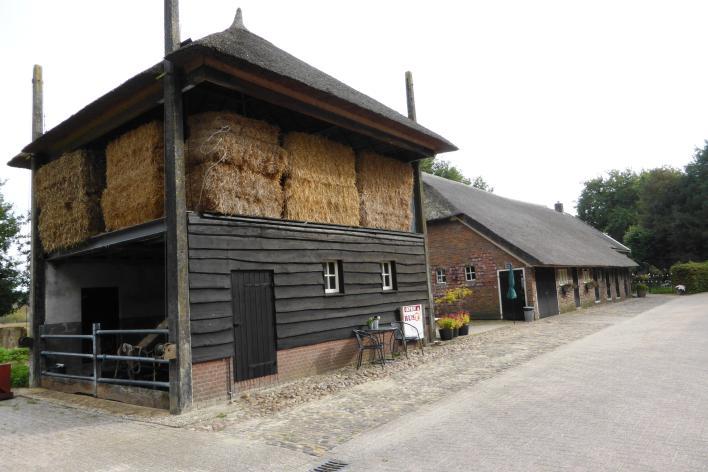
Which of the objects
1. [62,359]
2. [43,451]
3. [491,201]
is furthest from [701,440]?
[491,201]

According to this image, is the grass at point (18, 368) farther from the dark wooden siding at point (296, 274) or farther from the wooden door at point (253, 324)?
the dark wooden siding at point (296, 274)

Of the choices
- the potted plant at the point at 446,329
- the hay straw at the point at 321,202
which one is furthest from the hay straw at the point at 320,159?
the potted plant at the point at 446,329

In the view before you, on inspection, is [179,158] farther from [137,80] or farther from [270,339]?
[270,339]

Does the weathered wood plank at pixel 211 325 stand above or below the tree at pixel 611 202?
below

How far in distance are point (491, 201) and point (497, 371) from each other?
68.2 feet

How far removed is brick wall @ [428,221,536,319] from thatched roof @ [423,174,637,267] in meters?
0.46

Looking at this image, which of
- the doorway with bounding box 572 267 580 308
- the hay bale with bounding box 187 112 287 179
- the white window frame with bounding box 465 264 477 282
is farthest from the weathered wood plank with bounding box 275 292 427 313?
the doorway with bounding box 572 267 580 308

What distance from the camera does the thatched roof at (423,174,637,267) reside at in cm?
2042

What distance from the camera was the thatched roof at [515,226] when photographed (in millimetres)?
20422

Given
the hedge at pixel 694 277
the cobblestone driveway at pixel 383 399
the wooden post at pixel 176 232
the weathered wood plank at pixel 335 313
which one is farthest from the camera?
the hedge at pixel 694 277

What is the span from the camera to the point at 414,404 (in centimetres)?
695

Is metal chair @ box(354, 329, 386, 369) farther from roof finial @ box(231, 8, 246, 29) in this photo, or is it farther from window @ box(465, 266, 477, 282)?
window @ box(465, 266, 477, 282)

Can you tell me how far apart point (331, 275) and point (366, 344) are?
6.18 ft

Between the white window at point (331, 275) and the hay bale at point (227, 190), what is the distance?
2.14m
